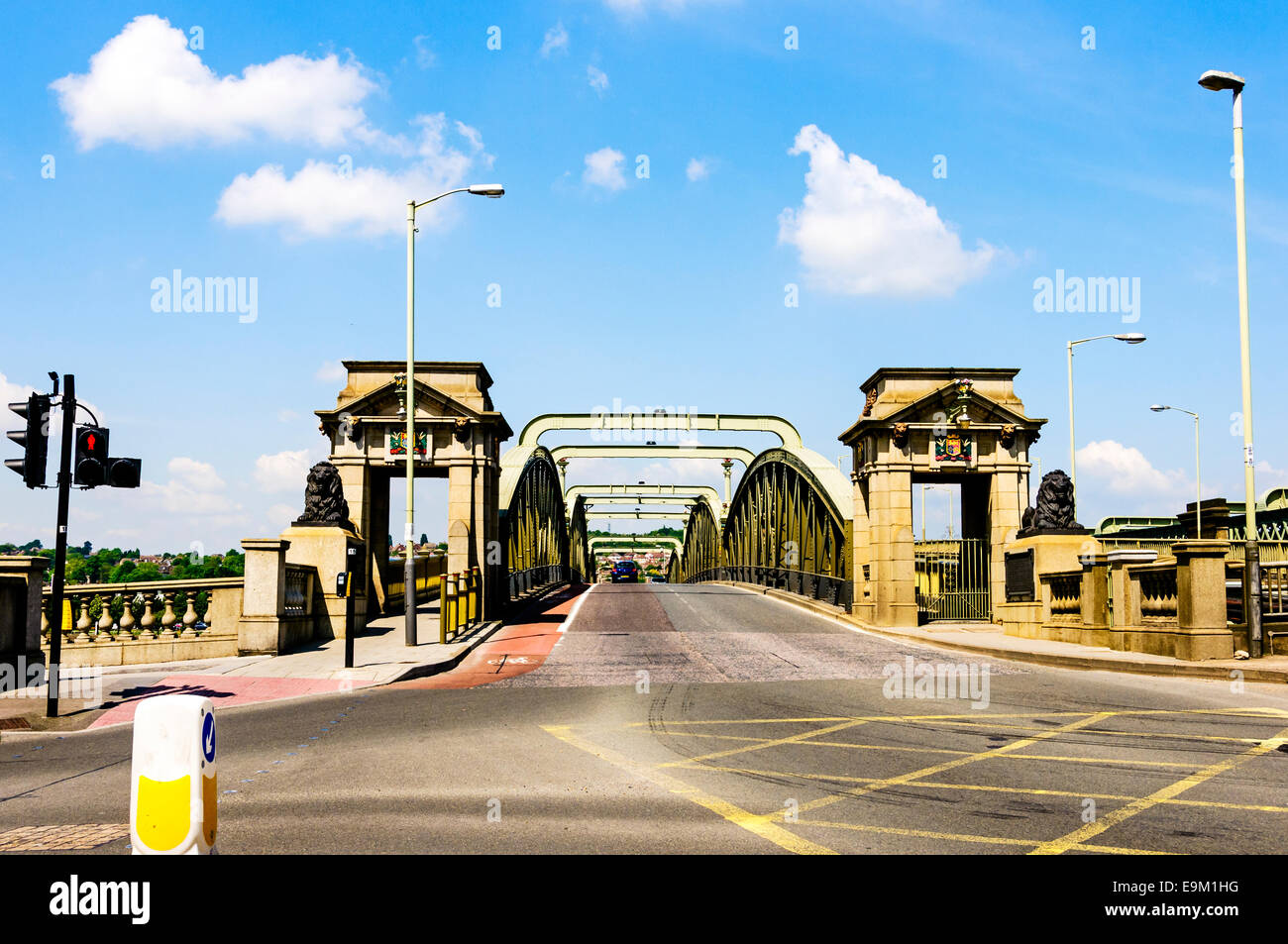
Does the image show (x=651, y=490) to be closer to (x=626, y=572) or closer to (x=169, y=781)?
(x=626, y=572)

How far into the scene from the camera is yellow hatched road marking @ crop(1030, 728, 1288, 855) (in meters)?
5.71

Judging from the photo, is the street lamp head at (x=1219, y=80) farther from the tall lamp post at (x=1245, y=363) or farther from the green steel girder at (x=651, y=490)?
the green steel girder at (x=651, y=490)

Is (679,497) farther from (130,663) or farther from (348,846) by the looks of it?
(348,846)

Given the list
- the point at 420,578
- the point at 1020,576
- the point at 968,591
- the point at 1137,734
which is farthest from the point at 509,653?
the point at 968,591

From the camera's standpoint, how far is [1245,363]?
16750 mm

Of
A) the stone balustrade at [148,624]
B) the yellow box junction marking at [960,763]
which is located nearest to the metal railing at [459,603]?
the stone balustrade at [148,624]

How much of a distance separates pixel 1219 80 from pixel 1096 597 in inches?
387

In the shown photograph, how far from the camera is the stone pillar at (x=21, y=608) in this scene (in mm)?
14484

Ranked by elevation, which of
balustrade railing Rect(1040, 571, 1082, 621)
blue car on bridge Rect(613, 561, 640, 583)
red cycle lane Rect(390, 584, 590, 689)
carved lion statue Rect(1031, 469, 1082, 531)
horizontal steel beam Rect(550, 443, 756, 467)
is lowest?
blue car on bridge Rect(613, 561, 640, 583)

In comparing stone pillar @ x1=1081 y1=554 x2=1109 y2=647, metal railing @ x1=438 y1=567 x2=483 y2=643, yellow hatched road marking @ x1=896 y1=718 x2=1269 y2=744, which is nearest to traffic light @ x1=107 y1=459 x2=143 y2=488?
metal railing @ x1=438 y1=567 x2=483 y2=643

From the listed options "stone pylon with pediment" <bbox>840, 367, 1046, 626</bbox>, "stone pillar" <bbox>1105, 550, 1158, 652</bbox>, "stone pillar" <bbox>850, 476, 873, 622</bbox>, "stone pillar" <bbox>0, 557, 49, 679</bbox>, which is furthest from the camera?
"stone pillar" <bbox>850, 476, 873, 622</bbox>

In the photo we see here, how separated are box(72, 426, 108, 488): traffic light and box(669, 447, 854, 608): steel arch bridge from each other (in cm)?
2204

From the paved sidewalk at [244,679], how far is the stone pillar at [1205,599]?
41.3 feet

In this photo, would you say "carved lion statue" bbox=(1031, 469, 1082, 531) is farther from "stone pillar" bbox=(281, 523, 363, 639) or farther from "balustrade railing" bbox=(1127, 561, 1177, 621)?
"stone pillar" bbox=(281, 523, 363, 639)
